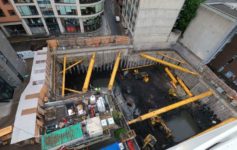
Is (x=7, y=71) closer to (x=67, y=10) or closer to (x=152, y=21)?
(x=67, y=10)

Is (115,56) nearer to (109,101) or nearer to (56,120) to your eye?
(109,101)

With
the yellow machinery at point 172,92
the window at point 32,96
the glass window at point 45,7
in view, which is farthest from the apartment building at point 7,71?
the yellow machinery at point 172,92

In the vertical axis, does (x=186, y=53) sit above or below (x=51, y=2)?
below

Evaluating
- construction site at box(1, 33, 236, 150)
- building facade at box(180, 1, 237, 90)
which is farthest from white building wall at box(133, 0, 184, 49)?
building facade at box(180, 1, 237, 90)

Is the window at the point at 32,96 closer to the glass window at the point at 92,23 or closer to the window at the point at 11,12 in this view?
the window at the point at 11,12

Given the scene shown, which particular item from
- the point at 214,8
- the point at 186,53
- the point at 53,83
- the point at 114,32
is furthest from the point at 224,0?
the point at 53,83

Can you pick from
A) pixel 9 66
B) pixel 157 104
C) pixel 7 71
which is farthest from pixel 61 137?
pixel 157 104
